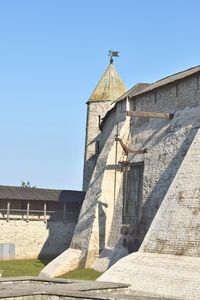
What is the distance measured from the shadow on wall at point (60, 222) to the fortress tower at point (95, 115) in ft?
3.51

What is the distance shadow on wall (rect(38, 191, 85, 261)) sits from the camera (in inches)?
1061

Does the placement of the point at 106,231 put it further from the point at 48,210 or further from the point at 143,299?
the point at 143,299

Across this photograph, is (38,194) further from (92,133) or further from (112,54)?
(112,54)

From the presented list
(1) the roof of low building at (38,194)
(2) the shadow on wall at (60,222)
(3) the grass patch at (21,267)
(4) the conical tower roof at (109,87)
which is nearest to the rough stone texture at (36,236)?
(2) the shadow on wall at (60,222)

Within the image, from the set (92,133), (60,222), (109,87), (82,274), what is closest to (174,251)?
(82,274)

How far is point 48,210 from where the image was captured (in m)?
28.2

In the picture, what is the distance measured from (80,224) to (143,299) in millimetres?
13784

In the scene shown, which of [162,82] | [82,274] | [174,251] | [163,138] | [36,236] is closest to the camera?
[174,251]

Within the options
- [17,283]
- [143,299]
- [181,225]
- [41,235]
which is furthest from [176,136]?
[41,235]

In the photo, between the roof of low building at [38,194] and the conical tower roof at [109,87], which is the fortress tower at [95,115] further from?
the roof of low building at [38,194]

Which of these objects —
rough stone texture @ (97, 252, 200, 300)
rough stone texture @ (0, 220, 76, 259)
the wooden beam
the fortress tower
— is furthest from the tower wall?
rough stone texture @ (97, 252, 200, 300)

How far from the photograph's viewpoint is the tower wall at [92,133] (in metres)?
28.6

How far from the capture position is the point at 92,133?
28.7 metres

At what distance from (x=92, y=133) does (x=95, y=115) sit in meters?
1.03
